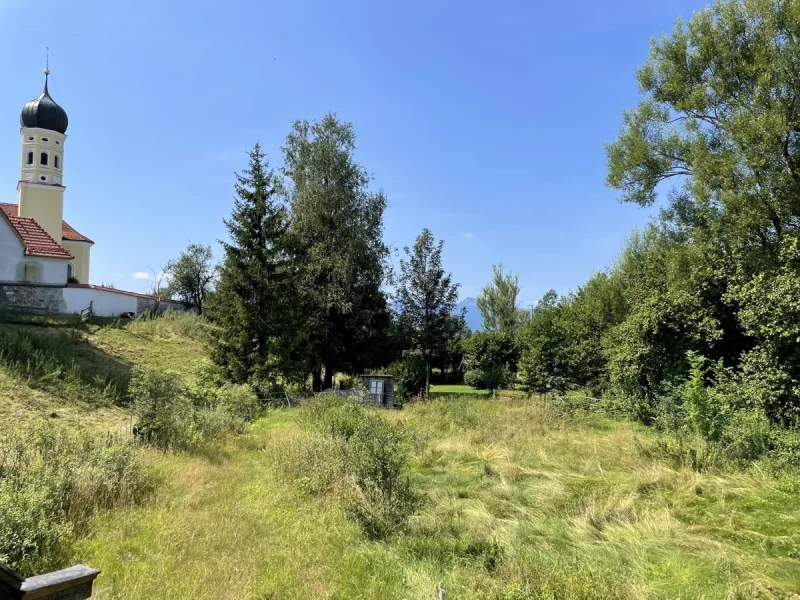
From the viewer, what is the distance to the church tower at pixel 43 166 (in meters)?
36.0

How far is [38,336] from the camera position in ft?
52.2

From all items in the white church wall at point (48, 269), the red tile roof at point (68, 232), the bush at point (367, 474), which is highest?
the red tile roof at point (68, 232)

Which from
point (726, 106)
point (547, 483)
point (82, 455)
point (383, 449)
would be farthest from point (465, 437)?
point (726, 106)

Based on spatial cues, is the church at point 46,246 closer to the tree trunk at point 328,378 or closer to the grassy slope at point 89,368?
the grassy slope at point 89,368

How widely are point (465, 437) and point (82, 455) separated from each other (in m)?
7.93

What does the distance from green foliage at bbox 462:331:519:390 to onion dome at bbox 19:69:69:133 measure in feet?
115

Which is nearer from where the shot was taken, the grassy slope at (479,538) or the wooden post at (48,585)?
the wooden post at (48,585)

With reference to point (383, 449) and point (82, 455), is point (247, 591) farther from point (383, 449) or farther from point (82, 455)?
point (82, 455)

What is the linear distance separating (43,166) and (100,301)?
1684 centimetres

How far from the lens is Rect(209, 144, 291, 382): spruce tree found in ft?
63.1

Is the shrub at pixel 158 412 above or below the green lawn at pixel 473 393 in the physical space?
above

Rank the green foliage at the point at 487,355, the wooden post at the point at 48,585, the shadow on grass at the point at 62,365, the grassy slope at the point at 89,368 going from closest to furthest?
the wooden post at the point at 48,585, the grassy slope at the point at 89,368, the shadow on grass at the point at 62,365, the green foliage at the point at 487,355

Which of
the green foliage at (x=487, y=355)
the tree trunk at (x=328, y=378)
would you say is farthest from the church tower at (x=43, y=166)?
the green foliage at (x=487, y=355)

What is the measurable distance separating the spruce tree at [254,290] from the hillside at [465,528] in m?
8.14
